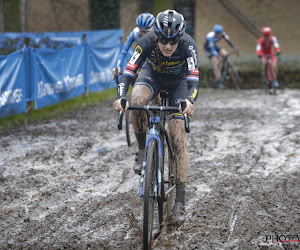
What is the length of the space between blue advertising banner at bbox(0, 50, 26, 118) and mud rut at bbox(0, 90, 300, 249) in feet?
2.06

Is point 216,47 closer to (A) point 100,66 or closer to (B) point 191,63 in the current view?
(A) point 100,66

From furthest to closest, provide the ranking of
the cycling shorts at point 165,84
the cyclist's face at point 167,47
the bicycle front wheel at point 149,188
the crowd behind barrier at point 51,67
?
the crowd behind barrier at point 51,67 → the cycling shorts at point 165,84 → the cyclist's face at point 167,47 → the bicycle front wheel at point 149,188

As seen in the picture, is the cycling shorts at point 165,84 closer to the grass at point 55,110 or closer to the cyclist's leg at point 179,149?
the cyclist's leg at point 179,149

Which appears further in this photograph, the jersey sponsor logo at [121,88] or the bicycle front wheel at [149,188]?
the jersey sponsor logo at [121,88]

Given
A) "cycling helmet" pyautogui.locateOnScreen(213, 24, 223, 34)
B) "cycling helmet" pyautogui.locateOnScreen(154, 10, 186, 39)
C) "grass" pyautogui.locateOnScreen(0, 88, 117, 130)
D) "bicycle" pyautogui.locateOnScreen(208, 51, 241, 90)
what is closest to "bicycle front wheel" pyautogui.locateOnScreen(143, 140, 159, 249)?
"cycling helmet" pyautogui.locateOnScreen(154, 10, 186, 39)

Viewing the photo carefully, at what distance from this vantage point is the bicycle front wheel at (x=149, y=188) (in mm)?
3752

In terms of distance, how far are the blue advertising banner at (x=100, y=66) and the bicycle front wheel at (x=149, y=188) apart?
10153 millimetres

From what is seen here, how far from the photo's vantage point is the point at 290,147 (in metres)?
7.93

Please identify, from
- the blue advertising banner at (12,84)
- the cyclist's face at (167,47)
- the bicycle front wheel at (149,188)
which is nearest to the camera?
the bicycle front wheel at (149,188)

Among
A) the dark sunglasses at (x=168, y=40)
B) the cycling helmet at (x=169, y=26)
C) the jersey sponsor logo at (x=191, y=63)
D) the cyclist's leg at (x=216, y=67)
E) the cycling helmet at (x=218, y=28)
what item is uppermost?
the cycling helmet at (x=218, y=28)

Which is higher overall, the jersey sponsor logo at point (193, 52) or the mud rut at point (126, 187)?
the jersey sponsor logo at point (193, 52)

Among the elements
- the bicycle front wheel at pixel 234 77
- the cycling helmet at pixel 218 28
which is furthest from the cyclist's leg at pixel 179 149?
the bicycle front wheel at pixel 234 77

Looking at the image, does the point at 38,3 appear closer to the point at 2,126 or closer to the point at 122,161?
the point at 2,126

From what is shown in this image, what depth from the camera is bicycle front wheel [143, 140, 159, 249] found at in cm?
375
